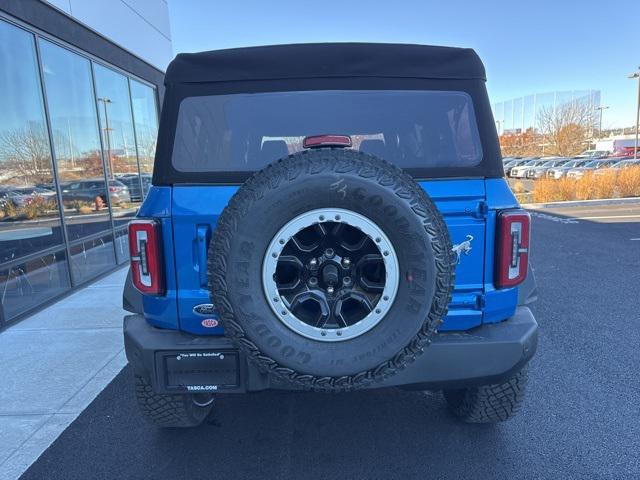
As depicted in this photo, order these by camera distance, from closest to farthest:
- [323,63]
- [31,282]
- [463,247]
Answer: [463,247], [323,63], [31,282]

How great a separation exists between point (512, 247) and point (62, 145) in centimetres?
635

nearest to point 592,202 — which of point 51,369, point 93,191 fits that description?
point 93,191

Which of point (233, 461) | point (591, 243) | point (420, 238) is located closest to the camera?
point (420, 238)

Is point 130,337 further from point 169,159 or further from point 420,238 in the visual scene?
point 420,238

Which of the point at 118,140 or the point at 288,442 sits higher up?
the point at 118,140

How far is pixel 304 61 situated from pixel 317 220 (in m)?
0.89

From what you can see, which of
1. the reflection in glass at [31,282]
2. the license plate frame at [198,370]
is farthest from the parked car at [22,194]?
the license plate frame at [198,370]

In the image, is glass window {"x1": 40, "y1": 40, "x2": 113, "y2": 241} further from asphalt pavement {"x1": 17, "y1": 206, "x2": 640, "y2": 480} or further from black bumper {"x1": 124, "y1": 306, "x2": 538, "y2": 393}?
black bumper {"x1": 124, "y1": 306, "x2": 538, "y2": 393}

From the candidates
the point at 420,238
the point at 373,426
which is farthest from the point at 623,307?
the point at 420,238

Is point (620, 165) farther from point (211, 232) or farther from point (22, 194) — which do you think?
point (211, 232)

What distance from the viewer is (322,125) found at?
2.20 meters

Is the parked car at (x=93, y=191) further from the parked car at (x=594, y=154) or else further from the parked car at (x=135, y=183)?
the parked car at (x=594, y=154)

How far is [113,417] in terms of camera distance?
2.84 m

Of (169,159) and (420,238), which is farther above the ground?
(169,159)
